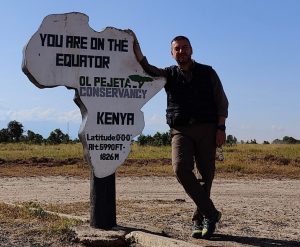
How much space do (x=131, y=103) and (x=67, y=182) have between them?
8.74 metres

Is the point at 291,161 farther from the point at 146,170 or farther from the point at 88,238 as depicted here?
the point at 88,238

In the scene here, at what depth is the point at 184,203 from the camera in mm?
9758

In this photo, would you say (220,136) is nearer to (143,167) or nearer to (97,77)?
(97,77)

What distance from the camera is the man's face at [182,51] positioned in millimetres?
6074

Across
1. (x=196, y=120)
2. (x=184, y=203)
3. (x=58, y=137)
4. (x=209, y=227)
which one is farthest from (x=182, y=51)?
(x=58, y=137)

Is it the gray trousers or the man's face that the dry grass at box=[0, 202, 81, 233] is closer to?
the gray trousers

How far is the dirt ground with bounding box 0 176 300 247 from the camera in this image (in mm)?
6344

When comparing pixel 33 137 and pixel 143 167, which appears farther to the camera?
pixel 33 137

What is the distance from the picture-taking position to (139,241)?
579 cm

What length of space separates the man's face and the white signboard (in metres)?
0.32

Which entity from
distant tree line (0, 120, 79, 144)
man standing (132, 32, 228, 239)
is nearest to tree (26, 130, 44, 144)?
distant tree line (0, 120, 79, 144)

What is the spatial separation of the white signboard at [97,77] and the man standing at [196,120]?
257 mm

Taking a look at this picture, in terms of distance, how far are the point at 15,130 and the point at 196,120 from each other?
45.6 meters

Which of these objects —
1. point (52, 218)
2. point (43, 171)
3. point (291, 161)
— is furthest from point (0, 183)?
point (291, 161)
